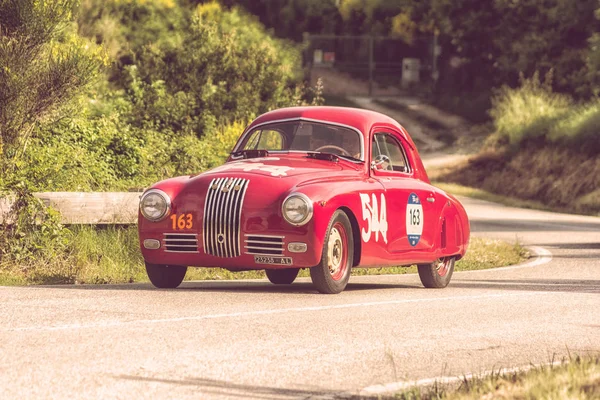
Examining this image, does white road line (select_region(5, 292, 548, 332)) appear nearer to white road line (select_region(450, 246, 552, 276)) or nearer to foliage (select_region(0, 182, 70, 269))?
foliage (select_region(0, 182, 70, 269))

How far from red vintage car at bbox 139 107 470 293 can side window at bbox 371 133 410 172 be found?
13 millimetres

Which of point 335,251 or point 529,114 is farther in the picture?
point 529,114

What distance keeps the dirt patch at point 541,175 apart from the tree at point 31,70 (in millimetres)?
21448

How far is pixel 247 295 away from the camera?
11.5m

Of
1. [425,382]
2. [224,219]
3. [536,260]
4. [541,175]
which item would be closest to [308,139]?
[224,219]

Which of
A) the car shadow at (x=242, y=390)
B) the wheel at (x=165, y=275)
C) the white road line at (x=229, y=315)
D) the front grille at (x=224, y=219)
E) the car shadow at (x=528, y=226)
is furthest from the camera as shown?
the car shadow at (x=528, y=226)

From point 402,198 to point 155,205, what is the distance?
256 cm

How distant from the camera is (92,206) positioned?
14.3m

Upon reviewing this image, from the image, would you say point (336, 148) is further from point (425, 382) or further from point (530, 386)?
point (530, 386)

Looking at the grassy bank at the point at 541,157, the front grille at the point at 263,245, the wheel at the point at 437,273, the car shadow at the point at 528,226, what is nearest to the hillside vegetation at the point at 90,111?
the front grille at the point at 263,245

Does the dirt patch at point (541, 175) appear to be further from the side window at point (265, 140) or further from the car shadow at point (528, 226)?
the side window at point (265, 140)

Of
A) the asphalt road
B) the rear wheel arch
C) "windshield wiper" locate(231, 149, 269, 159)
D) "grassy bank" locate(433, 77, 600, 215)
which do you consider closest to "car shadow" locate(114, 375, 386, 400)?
the asphalt road

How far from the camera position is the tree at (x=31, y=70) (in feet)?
48.2

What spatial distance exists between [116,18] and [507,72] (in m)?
16.4
